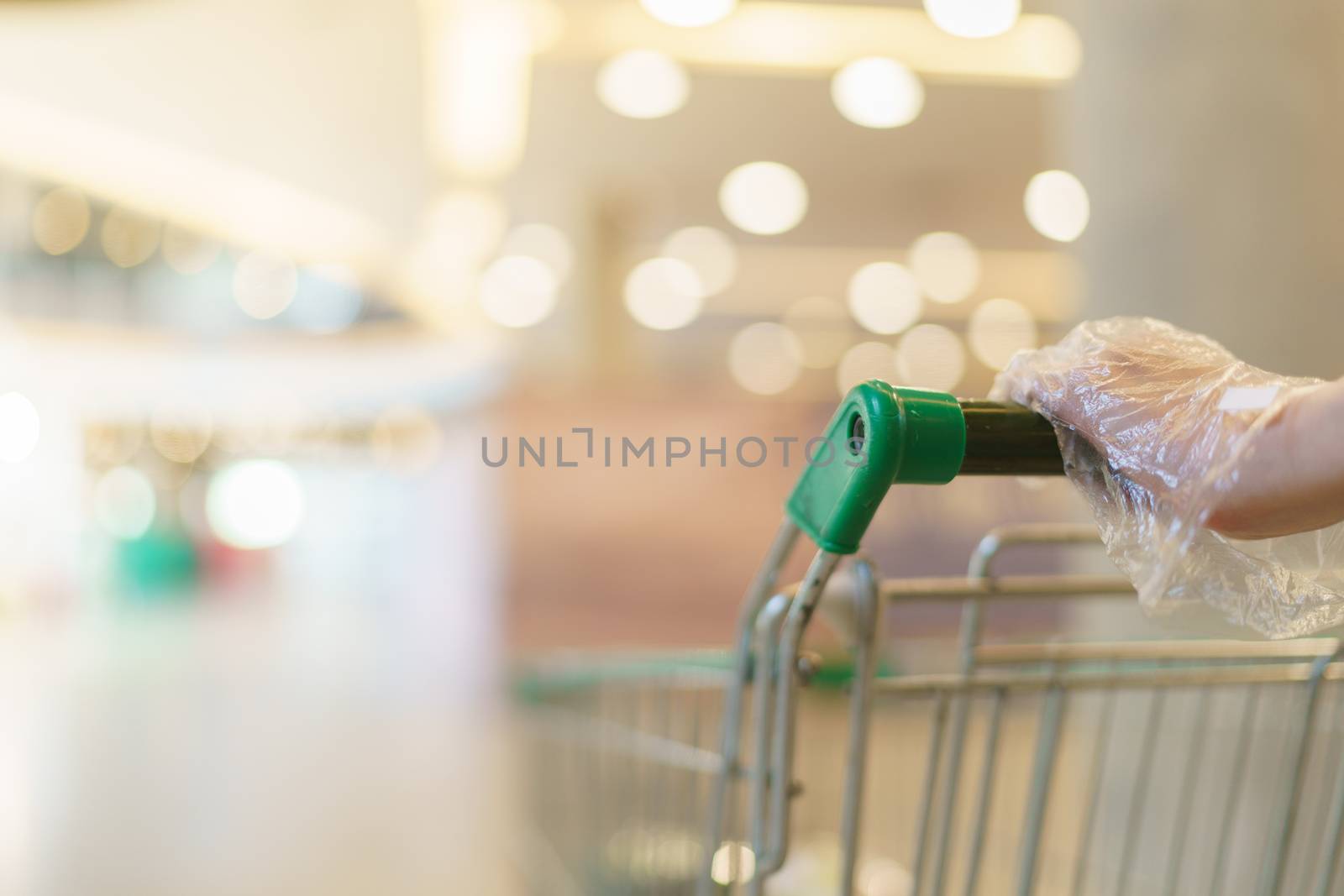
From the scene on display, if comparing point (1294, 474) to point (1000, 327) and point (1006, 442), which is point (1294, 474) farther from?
point (1000, 327)

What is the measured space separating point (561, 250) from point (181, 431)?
54.7 feet

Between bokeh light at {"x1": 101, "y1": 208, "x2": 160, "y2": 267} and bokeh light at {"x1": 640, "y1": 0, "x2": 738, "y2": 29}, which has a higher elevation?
bokeh light at {"x1": 640, "y1": 0, "x2": 738, "y2": 29}

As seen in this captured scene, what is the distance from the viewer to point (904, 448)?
877 millimetres

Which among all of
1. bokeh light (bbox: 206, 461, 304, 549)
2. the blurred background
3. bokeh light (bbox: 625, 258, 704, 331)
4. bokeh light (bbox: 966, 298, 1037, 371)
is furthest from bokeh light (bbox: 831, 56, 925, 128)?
bokeh light (bbox: 206, 461, 304, 549)

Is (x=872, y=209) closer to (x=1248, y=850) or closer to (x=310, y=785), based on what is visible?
(x=310, y=785)

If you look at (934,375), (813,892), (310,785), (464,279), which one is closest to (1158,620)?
(813,892)

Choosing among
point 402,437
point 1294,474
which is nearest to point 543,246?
point 1294,474

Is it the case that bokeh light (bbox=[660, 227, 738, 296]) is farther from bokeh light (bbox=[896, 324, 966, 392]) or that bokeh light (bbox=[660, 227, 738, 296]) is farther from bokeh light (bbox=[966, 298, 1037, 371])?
bokeh light (bbox=[966, 298, 1037, 371])

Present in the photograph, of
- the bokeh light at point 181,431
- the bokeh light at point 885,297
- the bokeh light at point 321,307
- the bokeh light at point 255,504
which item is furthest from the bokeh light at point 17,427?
the bokeh light at point 885,297

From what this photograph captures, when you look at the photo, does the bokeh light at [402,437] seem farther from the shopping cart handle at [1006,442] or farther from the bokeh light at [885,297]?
the shopping cart handle at [1006,442]

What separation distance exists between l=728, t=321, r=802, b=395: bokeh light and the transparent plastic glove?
1320 cm

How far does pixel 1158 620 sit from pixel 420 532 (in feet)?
33.2

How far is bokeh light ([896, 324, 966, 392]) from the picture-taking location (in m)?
14.8

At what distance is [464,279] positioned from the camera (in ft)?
33.7
